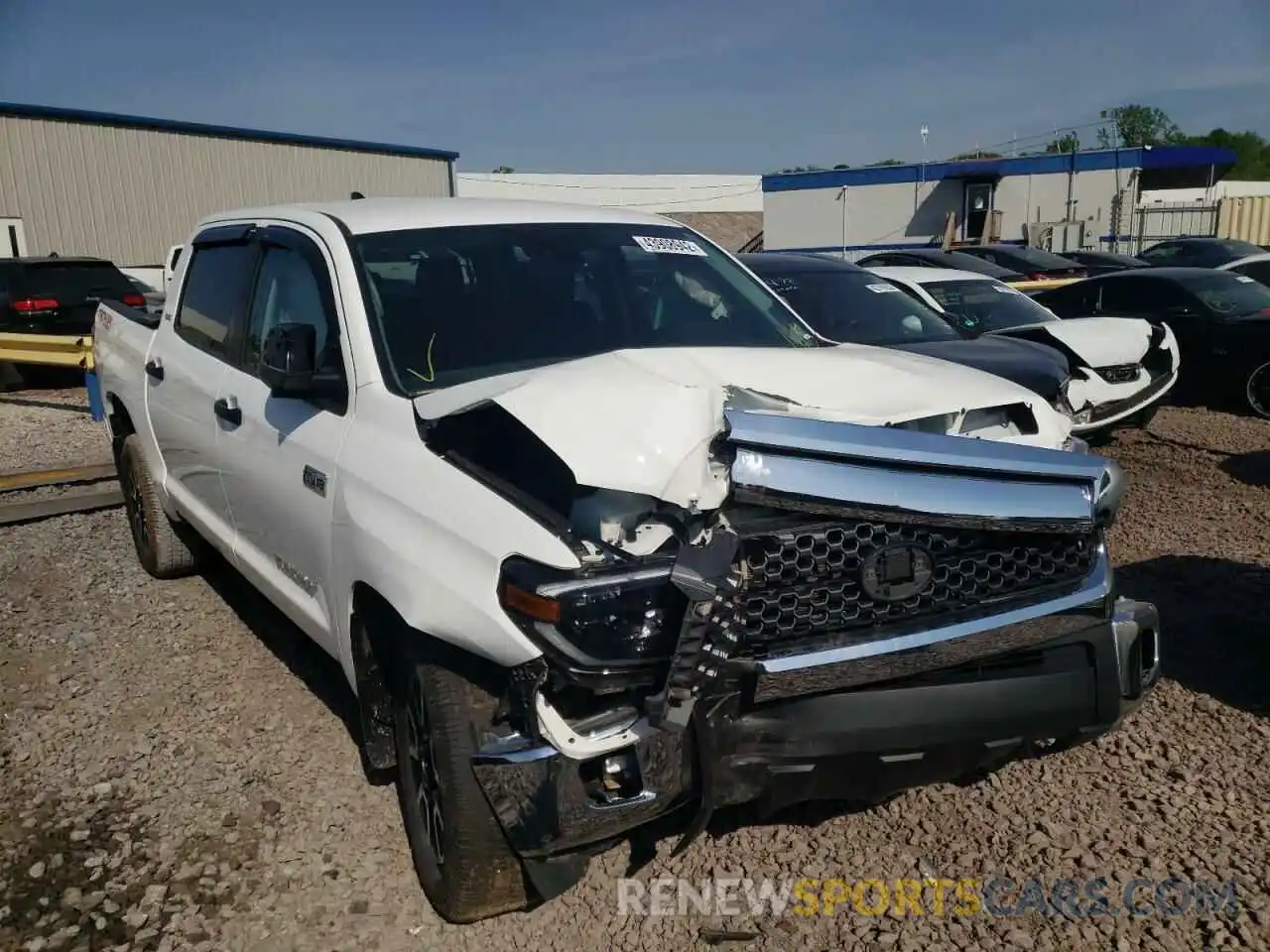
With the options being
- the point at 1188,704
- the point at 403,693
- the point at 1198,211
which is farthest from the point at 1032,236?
the point at 403,693

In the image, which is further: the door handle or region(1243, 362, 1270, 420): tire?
region(1243, 362, 1270, 420): tire

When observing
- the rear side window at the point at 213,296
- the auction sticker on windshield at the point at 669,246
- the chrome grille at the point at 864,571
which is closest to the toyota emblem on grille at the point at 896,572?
the chrome grille at the point at 864,571

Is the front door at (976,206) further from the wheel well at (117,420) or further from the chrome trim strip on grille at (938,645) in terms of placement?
the chrome trim strip on grille at (938,645)

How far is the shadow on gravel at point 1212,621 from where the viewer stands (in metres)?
4.05

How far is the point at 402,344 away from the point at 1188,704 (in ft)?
10.3

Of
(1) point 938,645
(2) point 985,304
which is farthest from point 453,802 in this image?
(2) point 985,304

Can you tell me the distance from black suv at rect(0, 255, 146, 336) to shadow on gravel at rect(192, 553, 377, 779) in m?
8.96

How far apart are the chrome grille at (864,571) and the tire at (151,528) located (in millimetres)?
3990

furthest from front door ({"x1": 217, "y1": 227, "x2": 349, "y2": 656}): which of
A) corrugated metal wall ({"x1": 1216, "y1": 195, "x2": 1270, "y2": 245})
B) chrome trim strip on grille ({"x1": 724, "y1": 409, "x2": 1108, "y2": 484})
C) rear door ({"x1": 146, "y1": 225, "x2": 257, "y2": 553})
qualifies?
corrugated metal wall ({"x1": 1216, "y1": 195, "x2": 1270, "y2": 245})

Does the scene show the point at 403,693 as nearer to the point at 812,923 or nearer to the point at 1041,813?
the point at 812,923

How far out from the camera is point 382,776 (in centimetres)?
354

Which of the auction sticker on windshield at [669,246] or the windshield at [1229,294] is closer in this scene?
the auction sticker on windshield at [669,246]

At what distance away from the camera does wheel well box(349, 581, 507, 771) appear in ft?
8.40

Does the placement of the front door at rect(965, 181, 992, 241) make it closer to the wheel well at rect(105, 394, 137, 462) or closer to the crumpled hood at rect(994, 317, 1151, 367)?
the crumpled hood at rect(994, 317, 1151, 367)
